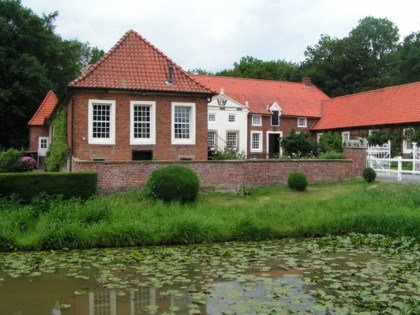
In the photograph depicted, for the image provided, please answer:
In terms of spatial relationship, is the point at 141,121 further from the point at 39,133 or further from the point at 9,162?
the point at 39,133

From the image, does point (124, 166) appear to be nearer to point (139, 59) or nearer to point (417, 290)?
point (139, 59)

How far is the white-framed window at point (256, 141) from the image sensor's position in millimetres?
37500

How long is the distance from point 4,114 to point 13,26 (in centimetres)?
749

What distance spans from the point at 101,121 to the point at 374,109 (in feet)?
79.9

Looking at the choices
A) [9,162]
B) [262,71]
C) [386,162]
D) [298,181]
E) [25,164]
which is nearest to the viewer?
[298,181]

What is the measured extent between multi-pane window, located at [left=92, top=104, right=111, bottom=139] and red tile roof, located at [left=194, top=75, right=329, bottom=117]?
1919 centimetres

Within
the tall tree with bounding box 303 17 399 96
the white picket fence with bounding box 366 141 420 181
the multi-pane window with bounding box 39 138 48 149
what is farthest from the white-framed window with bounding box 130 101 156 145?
the tall tree with bounding box 303 17 399 96

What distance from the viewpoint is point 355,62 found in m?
54.1

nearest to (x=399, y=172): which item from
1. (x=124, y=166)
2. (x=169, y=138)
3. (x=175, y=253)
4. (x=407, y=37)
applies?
(x=169, y=138)

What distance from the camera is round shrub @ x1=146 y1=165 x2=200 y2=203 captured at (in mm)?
15609

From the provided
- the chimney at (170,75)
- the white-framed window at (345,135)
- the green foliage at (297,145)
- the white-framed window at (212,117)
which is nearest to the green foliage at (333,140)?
the white-framed window at (345,135)

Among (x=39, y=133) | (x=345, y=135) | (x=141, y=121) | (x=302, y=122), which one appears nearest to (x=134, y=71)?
(x=141, y=121)

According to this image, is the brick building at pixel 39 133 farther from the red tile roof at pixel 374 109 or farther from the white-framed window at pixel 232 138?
the red tile roof at pixel 374 109

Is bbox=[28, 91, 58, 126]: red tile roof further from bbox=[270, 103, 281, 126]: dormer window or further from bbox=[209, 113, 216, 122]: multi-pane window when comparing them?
bbox=[270, 103, 281, 126]: dormer window
